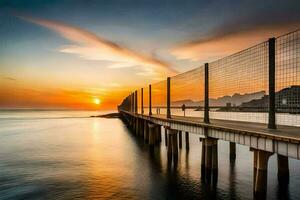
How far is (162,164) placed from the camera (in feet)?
98.1

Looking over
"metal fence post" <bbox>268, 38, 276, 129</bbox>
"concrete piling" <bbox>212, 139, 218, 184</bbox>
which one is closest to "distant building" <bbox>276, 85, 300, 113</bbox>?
"metal fence post" <bbox>268, 38, 276, 129</bbox>

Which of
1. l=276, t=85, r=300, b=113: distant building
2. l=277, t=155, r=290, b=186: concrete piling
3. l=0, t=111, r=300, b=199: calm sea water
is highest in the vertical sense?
l=276, t=85, r=300, b=113: distant building

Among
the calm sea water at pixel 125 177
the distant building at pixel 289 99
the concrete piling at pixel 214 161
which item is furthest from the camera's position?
the concrete piling at pixel 214 161

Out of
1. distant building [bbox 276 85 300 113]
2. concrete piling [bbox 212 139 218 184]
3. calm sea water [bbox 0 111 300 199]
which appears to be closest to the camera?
distant building [bbox 276 85 300 113]

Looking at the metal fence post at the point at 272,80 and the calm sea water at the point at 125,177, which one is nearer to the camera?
the metal fence post at the point at 272,80

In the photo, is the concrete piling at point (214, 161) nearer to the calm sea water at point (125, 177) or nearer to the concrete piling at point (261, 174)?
the calm sea water at point (125, 177)

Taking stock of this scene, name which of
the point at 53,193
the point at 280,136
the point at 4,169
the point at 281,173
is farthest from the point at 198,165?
the point at 4,169

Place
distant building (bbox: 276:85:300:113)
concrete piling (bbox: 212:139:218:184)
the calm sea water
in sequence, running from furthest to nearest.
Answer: concrete piling (bbox: 212:139:218:184) < the calm sea water < distant building (bbox: 276:85:300:113)

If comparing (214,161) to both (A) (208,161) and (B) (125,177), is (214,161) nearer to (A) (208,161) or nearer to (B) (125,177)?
(A) (208,161)

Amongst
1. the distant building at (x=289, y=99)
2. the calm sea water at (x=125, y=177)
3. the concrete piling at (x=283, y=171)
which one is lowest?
the calm sea water at (x=125, y=177)

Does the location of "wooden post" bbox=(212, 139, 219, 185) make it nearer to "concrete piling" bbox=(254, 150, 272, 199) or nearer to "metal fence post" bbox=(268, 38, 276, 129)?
"concrete piling" bbox=(254, 150, 272, 199)

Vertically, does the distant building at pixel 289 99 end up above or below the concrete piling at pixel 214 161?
above

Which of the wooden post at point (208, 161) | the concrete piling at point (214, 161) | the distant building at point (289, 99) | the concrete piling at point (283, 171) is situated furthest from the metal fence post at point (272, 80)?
the concrete piling at point (283, 171)

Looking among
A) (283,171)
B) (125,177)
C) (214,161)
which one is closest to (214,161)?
(214,161)
